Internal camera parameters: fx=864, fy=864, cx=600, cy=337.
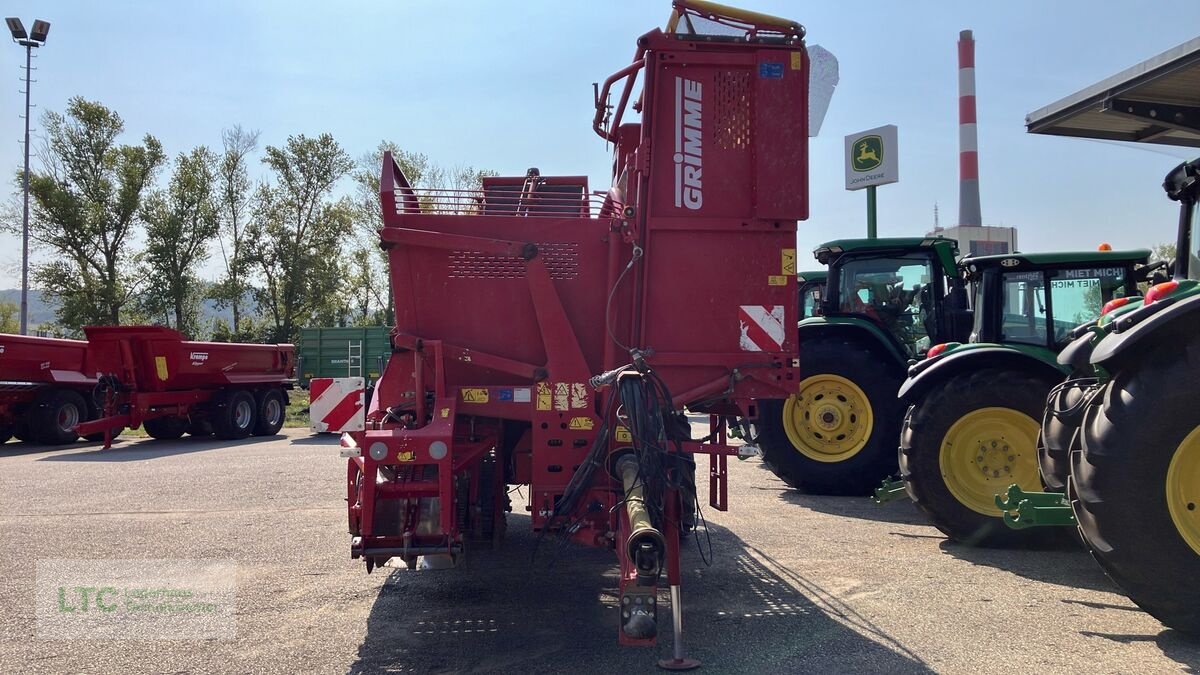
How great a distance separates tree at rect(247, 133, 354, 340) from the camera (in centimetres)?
3838

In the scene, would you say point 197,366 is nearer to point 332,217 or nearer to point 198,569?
point 198,569

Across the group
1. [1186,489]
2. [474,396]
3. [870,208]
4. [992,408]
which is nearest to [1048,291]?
[992,408]

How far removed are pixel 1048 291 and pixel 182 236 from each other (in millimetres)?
36018

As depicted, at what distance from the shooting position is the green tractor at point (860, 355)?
27.7 feet

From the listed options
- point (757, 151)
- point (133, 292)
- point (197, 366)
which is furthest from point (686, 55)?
point (133, 292)

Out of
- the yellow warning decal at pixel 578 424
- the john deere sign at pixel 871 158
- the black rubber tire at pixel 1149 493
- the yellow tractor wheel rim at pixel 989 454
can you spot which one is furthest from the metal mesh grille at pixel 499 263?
the john deere sign at pixel 871 158

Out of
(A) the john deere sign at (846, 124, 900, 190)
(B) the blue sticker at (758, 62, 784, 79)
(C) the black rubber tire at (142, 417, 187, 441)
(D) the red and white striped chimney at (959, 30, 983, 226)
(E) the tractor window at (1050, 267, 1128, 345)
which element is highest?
(D) the red and white striped chimney at (959, 30, 983, 226)

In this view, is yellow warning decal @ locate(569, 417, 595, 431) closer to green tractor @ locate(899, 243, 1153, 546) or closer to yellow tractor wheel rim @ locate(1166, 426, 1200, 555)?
yellow tractor wheel rim @ locate(1166, 426, 1200, 555)

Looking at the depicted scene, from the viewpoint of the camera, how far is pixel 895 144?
19188 mm

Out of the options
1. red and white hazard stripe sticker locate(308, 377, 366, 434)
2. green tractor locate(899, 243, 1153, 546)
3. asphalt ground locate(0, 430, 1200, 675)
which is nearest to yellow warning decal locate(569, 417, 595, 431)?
asphalt ground locate(0, 430, 1200, 675)

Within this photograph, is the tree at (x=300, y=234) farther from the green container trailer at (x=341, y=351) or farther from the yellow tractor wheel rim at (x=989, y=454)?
the yellow tractor wheel rim at (x=989, y=454)

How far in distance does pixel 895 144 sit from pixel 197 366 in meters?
15.2

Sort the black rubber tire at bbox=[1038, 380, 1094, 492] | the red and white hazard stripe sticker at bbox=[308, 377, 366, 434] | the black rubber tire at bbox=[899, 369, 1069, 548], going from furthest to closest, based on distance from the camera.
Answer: the red and white hazard stripe sticker at bbox=[308, 377, 366, 434] < the black rubber tire at bbox=[899, 369, 1069, 548] < the black rubber tire at bbox=[1038, 380, 1094, 492]

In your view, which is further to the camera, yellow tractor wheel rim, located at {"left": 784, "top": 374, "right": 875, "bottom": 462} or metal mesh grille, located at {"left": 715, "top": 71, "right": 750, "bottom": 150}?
yellow tractor wheel rim, located at {"left": 784, "top": 374, "right": 875, "bottom": 462}
